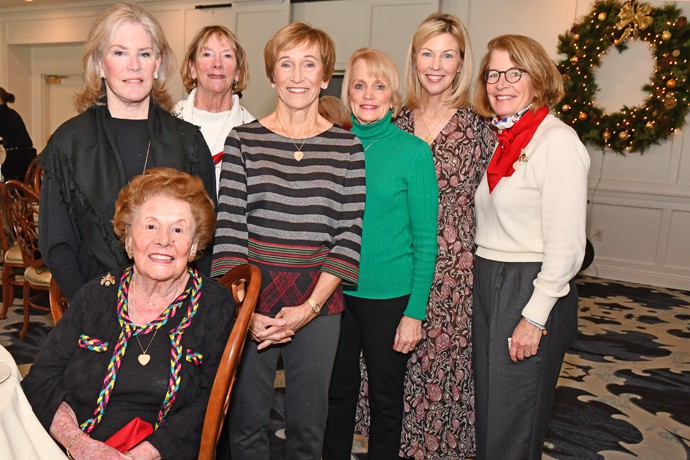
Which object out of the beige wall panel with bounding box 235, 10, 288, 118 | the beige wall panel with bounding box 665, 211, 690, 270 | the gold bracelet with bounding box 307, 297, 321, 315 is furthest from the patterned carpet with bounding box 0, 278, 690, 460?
the beige wall panel with bounding box 235, 10, 288, 118

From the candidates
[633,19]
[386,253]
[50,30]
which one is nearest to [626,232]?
[633,19]

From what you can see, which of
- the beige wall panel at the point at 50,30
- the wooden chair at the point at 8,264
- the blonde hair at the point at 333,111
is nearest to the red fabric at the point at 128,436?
the blonde hair at the point at 333,111

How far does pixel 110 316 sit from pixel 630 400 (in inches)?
118

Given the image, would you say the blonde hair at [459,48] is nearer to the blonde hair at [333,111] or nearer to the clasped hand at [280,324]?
the clasped hand at [280,324]

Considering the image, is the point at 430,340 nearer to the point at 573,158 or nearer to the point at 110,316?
the point at 573,158

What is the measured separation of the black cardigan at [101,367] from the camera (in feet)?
4.58

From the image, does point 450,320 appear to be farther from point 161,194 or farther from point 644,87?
point 644,87

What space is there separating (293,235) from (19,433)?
870mm

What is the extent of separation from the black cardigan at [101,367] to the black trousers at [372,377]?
61 centimetres

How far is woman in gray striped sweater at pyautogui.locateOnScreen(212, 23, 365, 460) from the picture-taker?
5.75 ft

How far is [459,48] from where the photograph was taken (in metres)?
2.13

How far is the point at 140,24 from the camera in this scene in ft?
5.69

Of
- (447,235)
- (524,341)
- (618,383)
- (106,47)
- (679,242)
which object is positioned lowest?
(618,383)

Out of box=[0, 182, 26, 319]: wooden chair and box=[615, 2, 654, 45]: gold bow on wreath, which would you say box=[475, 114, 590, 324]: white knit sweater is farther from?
box=[615, 2, 654, 45]: gold bow on wreath
